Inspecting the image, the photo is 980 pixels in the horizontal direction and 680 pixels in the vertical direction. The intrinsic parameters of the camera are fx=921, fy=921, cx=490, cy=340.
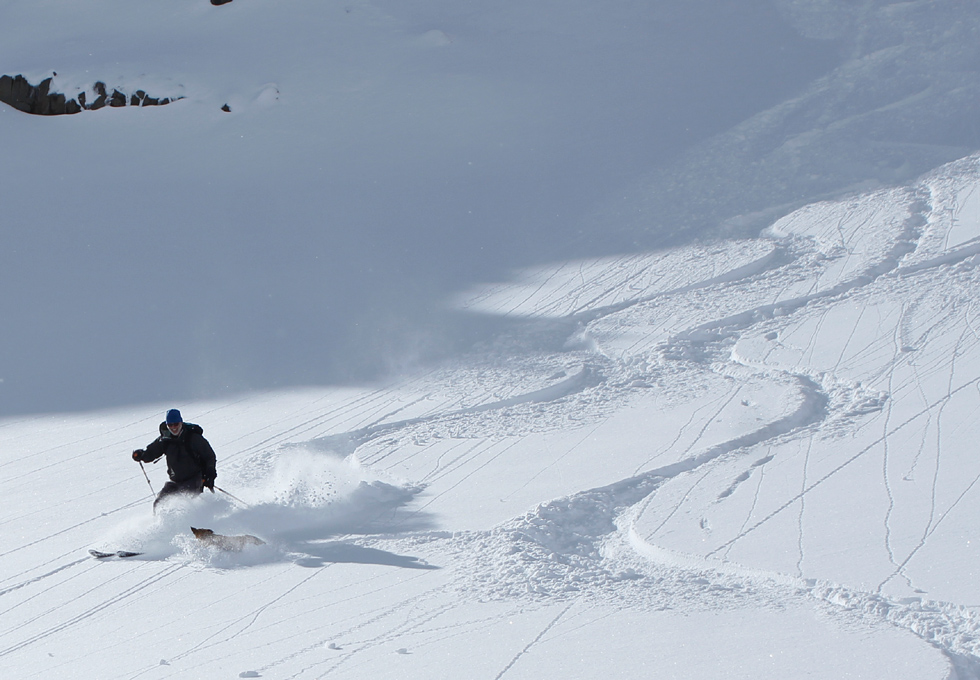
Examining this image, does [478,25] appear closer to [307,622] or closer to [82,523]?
[82,523]

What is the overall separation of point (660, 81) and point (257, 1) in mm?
10335

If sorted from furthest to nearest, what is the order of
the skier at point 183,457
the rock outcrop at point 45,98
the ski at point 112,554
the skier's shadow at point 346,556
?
1. the rock outcrop at point 45,98
2. the skier at point 183,457
3. the ski at point 112,554
4. the skier's shadow at point 346,556

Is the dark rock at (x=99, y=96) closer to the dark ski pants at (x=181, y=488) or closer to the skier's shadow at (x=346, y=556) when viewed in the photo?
the dark ski pants at (x=181, y=488)

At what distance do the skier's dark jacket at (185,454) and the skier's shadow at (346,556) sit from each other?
100 cm

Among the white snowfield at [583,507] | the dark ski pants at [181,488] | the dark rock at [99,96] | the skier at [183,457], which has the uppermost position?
the dark rock at [99,96]

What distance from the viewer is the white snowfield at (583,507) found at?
512 cm

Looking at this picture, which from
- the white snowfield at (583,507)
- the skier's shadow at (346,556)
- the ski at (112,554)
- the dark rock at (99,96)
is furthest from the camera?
the dark rock at (99,96)

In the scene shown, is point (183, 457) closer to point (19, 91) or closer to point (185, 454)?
point (185, 454)

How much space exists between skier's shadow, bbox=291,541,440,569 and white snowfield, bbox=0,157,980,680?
3cm

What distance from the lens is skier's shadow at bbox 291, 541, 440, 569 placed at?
254 inches

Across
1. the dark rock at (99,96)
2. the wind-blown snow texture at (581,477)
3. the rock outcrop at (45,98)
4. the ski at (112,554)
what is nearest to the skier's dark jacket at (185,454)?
the wind-blown snow texture at (581,477)

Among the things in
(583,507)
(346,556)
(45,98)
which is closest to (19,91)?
(45,98)

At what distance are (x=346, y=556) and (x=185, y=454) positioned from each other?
1621 mm

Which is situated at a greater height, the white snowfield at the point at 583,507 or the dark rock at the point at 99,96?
the dark rock at the point at 99,96
